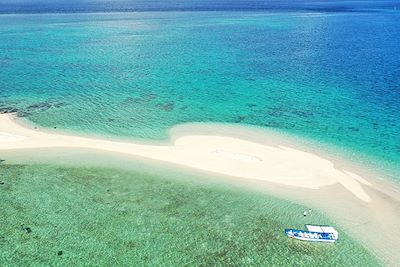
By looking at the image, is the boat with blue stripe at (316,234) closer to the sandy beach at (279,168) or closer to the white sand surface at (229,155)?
the sandy beach at (279,168)

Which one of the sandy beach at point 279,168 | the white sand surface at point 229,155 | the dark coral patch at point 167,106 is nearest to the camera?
the sandy beach at point 279,168

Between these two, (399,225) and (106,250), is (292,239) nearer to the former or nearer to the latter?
(399,225)

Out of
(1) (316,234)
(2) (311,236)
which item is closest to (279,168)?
(1) (316,234)

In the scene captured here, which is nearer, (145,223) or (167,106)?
(145,223)

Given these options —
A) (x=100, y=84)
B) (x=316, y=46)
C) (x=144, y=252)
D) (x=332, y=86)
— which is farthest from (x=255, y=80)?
(x=144, y=252)

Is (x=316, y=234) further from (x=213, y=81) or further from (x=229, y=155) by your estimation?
(x=213, y=81)

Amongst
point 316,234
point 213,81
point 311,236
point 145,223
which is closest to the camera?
point 311,236

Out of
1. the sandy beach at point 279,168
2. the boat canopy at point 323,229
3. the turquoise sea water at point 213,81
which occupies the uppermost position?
the turquoise sea water at point 213,81

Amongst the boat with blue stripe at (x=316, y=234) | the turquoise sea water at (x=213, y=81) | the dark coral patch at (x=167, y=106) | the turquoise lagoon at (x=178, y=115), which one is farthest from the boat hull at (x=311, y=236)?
the dark coral patch at (x=167, y=106)
